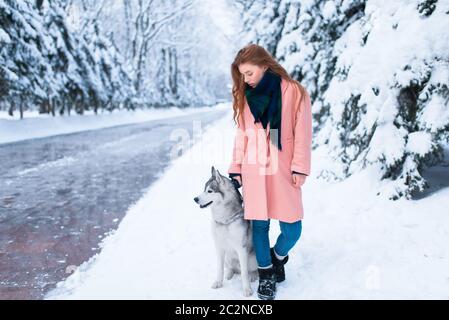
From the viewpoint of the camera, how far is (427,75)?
4.94m

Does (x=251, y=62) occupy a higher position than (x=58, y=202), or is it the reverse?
(x=251, y=62)

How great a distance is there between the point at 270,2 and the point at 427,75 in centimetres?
1200

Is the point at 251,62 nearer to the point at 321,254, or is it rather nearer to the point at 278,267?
the point at 278,267

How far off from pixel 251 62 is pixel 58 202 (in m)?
5.13

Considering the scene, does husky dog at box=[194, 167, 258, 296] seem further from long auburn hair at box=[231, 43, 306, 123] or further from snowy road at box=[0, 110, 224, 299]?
snowy road at box=[0, 110, 224, 299]

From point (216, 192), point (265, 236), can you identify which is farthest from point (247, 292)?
point (216, 192)

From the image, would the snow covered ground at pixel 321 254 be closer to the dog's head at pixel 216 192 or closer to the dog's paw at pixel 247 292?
the dog's paw at pixel 247 292

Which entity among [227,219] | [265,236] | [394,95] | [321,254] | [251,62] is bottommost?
[321,254]

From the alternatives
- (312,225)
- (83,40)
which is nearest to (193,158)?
(312,225)

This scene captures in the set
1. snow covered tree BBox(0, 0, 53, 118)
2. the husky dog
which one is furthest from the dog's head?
snow covered tree BBox(0, 0, 53, 118)

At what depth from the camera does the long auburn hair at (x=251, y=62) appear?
3242 millimetres

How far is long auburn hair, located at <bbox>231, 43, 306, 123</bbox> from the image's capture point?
10.6 feet

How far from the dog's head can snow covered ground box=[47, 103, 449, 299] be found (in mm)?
827

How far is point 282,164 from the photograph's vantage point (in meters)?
3.29
